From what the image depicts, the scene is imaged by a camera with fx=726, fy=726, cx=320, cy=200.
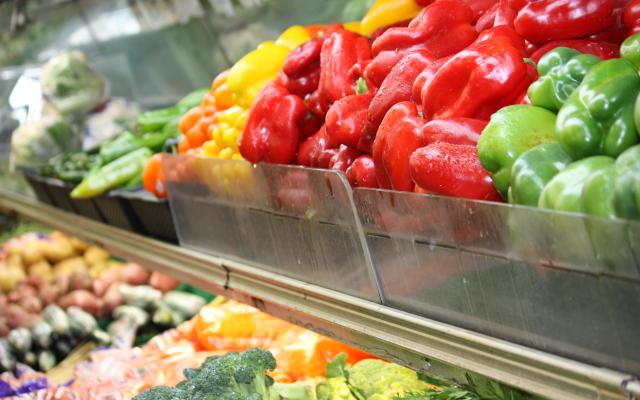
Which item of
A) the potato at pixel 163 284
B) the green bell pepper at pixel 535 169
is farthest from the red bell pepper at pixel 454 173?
the potato at pixel 163 284

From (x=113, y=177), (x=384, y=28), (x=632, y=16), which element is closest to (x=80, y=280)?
(x=113, y=177)

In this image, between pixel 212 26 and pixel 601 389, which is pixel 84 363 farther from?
pixel 601 389

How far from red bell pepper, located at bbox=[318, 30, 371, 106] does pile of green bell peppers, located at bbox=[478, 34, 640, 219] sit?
24.8 inches

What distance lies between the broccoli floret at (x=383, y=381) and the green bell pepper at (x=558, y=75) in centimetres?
73

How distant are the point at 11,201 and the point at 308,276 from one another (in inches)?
119

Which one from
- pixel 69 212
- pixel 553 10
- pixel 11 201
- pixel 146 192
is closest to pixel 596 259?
pixel 553 10

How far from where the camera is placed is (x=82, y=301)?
3.29m

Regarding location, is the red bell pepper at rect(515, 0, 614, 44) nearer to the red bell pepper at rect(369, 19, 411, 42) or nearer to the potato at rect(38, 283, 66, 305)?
the red bell pepper at rect(369, 19, 411, 42)

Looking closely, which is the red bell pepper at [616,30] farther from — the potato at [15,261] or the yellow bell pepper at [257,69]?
the potato at [15,261]

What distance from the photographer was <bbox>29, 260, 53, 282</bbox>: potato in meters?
3.70

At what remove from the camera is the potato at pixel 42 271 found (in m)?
3.70

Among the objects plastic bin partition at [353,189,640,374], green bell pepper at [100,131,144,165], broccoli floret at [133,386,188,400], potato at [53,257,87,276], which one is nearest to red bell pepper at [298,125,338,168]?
plastic bin partition at [353,189,640,374]

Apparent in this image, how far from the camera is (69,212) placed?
3.32 metres

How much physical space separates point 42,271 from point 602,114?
3334 mm
